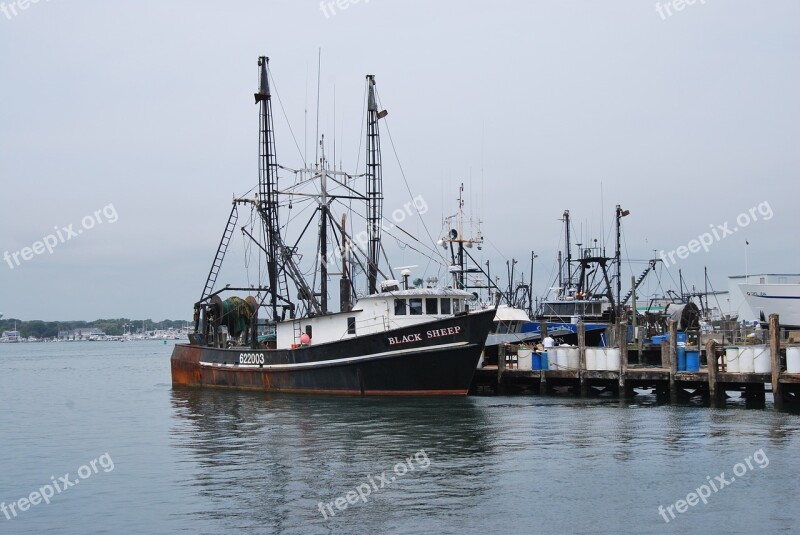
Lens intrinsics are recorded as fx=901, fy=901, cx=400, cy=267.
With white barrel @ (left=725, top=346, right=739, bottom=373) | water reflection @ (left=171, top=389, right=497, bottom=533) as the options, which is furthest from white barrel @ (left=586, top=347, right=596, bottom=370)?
white barrel @ (left=725, top=346, right=739, bottom=373)

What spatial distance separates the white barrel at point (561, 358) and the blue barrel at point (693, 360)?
17.1ft

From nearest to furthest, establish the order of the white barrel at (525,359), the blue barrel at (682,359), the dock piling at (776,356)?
1. the dock piling at (776,356)
2. the blue barrel at (682,359)
3. the white barrel at (525,359)

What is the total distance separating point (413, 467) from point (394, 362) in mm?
13338

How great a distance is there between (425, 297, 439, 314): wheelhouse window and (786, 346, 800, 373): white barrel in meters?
12.9

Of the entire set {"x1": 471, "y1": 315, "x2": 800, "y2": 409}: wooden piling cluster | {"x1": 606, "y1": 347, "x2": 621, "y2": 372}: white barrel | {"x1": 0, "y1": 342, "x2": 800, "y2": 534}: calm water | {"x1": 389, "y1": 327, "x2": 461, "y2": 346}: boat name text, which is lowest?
{"x1": 0, "y1": 342, "x2": 800, "y2": 534}: calm water

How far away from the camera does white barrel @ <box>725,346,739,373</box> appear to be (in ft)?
102

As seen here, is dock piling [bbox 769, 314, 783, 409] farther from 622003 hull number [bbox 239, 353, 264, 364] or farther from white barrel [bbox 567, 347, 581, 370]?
622003 hull number [bbox 239, 353, 264, 364]

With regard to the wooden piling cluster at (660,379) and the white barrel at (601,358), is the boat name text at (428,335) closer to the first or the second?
the wooden piling cluster at (660,379)

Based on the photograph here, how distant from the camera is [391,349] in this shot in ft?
114

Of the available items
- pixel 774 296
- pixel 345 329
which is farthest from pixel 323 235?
pixel 774 296

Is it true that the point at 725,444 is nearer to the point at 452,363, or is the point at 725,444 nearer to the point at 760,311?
the point at 452,363

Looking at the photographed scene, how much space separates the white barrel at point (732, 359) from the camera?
3122 cm

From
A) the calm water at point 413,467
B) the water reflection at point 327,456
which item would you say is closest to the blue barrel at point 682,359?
the calm water at point 413,467

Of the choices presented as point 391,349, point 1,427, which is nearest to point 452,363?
point 391,349
